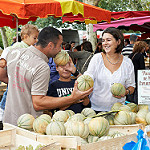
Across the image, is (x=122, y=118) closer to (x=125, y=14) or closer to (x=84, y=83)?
(x=84, y=83)

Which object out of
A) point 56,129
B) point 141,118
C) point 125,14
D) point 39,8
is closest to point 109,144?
point 56,129

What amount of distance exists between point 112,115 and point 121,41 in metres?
1.28

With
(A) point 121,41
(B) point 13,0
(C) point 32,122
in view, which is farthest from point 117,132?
(B) point 13,0

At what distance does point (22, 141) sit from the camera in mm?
2268

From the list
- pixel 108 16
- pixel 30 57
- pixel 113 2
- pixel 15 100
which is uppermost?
pixel 113 2

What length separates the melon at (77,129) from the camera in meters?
2.13

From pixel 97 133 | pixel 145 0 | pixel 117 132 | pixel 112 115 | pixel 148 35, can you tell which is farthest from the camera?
pixel 145 0

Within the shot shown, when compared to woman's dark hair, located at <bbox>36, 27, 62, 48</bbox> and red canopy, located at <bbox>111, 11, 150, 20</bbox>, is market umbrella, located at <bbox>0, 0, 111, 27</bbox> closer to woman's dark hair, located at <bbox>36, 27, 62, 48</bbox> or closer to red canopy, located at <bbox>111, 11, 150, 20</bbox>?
woman's dark hair, located at <bbox>36, 27, 62, 48</bbox>

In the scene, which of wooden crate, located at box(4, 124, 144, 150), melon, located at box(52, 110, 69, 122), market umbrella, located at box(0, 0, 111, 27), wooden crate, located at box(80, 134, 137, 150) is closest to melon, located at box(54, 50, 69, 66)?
melon, located at box(52, 110, 69, 122)

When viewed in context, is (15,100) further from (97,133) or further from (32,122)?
(97,133)

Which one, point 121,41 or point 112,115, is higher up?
point 121,41

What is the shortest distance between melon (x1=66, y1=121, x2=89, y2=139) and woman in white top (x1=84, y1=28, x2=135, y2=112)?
4.36 feet

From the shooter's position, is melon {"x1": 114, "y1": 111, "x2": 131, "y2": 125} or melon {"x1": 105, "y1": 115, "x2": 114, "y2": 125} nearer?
melon {"x1": 114, "y1": 111, "x2": 131, "y2": 125}

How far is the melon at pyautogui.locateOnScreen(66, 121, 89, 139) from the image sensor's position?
2127 millimetres
